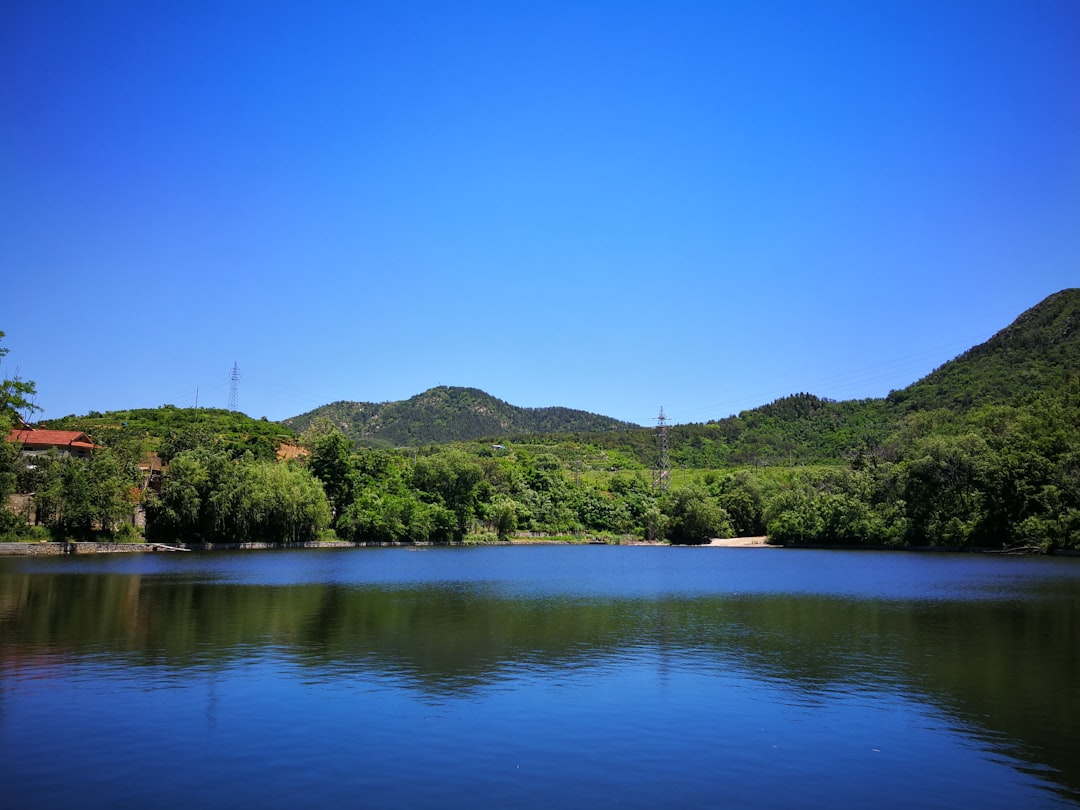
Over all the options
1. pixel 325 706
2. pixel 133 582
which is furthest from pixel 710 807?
pixel 133 582

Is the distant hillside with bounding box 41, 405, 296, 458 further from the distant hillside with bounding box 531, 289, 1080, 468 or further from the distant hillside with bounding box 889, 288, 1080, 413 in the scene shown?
the distant hillside with bounding box 889, 288, 1080, 413

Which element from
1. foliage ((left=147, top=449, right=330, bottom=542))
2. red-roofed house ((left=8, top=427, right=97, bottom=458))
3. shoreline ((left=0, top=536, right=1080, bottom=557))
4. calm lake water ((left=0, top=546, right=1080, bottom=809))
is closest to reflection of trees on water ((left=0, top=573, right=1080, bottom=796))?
calm lake water ((left=0, top=546, right=1080, bottom=809))

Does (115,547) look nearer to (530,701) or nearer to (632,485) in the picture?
(530,701)

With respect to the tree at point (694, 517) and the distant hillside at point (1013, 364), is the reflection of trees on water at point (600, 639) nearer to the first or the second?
the tree at point (694, 517)

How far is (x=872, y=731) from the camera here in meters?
16.1

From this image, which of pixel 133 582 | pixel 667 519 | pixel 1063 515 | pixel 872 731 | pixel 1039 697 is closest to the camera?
pixel 872 731

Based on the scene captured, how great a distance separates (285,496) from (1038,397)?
286ft

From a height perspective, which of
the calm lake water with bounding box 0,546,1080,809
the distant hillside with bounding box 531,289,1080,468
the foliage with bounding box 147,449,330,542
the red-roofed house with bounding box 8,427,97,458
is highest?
the distant hillside with bounding box 531,289,1080,468

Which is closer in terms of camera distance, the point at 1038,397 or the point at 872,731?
the point at 872,731

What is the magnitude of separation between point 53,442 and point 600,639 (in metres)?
80.7

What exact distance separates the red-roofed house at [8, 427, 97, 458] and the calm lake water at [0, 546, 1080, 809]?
53.8 meters

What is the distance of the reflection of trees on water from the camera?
773 inches

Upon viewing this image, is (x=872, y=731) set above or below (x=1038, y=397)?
below

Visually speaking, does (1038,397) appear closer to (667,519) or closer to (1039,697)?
(667,519)
